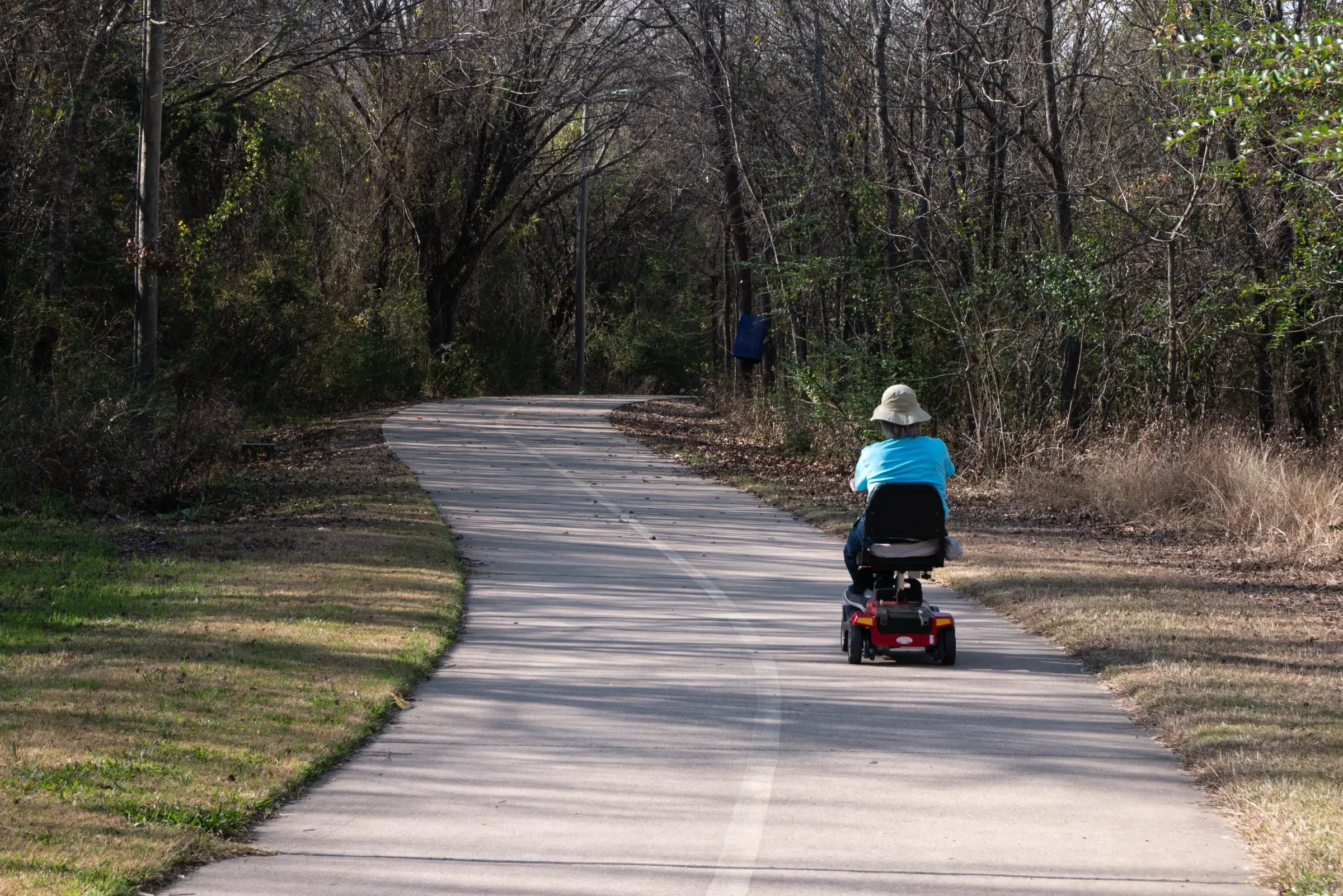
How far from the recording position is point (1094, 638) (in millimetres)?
10062

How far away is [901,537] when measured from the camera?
923cm

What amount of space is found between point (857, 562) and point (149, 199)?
14610 mm

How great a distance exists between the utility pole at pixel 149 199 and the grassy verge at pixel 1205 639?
29.5 ft

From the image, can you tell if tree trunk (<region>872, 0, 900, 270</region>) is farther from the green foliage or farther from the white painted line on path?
the white painted line on path

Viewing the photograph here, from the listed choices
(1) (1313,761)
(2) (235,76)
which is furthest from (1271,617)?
(2) (235,76)

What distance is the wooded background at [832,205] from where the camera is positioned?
57.7 ft

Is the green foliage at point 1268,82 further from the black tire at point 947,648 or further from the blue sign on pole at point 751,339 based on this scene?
the blue sign on pole at point 751,339

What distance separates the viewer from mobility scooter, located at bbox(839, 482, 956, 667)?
362 inches

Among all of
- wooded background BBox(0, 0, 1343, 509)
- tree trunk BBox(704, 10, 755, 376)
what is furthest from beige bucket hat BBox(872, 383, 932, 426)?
tree trunk BBox(704, 10, 755, 376)

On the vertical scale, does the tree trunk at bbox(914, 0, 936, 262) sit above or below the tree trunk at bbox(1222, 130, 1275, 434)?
above

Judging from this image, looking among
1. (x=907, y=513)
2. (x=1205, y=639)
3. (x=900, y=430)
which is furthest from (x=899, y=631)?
(x=1205, y=639)

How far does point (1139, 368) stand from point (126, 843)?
55.4 ft

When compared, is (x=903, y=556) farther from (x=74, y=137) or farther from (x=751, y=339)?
(x=751, y=339)

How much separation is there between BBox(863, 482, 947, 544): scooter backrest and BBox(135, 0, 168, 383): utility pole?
534 inches
